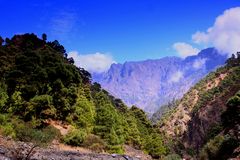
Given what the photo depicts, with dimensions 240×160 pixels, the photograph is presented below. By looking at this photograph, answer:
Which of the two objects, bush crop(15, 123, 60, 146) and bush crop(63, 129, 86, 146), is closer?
bush crop(15, 123, 60, 146)

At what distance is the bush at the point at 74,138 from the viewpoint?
4722 centimetres

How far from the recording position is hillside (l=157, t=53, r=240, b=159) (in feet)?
188

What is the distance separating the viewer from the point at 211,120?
133 m

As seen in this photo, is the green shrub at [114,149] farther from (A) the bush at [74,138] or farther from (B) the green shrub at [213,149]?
(B) the green shrub at [213,149]

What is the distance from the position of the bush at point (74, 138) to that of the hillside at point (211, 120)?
18510 millimetres

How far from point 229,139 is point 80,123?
20238mm

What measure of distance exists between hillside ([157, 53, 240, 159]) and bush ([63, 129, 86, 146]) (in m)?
18.5

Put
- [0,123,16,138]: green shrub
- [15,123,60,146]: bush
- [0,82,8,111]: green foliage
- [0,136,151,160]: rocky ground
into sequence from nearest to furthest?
1. [0,136,151,160]: rocky ground
2. [15,123,60,146]: bush
3. [0,123,16,138]: green shrub
4. [0,82,8,111]: green foliage

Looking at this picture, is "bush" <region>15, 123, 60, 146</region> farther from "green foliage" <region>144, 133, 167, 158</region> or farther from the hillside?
"green foliage" <region>144, 133, 167, 158</region>

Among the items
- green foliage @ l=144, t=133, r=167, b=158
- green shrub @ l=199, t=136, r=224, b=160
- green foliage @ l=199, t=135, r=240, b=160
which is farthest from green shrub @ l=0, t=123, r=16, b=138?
green foliage @ l=144, t=133, r=167, b=158

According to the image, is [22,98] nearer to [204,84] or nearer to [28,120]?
[28,120]

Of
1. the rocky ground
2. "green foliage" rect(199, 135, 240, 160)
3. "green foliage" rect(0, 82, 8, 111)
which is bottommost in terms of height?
the rocky ground

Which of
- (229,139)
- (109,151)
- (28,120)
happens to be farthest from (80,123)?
(229,139)

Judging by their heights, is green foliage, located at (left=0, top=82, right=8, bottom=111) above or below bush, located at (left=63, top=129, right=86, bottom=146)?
above
